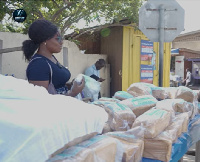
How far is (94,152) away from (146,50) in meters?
7.68

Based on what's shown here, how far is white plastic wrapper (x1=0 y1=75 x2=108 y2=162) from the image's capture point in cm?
105

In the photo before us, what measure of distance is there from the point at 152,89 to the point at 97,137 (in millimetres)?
1917

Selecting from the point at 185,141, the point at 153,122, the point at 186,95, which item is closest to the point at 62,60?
the point at 186,95

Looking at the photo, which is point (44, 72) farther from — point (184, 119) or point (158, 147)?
point (184, 119)

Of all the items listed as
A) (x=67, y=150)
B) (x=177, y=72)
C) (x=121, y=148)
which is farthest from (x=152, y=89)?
(x=177, y=72)

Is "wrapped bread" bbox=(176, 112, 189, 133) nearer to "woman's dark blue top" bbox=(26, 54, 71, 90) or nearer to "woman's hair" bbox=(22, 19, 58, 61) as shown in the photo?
"woman's dark blue top" bbox=(26, 54, 71, 90)

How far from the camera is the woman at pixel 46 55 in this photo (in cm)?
226

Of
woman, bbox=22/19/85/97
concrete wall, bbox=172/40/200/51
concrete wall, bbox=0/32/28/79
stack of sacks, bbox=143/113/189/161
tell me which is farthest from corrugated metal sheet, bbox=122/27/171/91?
concrete wall, bbox=172/40/200/51

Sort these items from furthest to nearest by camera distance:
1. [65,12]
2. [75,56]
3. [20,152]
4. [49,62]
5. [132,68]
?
[132,68]
[75,56]
[65,12]
[49,62]
[20,152]

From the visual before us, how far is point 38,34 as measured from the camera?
8.00 feet

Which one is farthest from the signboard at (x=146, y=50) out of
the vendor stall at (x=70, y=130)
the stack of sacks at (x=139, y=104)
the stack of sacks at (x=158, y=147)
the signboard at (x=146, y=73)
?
the stack of sacks at (x=158, y=147)

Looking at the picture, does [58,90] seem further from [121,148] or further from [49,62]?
[121,148]

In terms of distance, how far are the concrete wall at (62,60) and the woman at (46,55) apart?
10.4ft

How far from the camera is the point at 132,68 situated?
845cm
